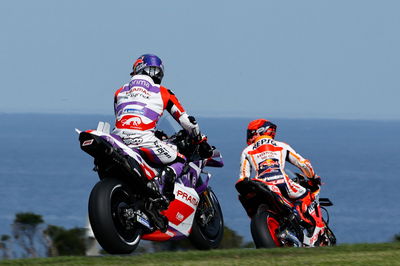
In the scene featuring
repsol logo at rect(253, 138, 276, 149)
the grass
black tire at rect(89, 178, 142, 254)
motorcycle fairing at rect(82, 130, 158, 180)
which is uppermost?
repsol logo at rect(253, 138, 276, 149)

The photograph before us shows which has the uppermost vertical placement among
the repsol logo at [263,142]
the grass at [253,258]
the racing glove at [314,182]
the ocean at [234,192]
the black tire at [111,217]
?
the ocean at [234,192]

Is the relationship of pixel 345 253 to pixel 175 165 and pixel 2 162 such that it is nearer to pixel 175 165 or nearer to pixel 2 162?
pixel 175 165

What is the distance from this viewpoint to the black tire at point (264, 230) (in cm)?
1221

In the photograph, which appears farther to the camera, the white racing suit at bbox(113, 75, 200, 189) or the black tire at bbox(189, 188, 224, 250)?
the black tire at bbox(189, 188, 224, 250)

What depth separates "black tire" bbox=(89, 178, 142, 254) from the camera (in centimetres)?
1019

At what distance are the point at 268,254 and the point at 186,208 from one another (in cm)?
166

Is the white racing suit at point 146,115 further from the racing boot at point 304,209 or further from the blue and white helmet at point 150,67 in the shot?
the racing boot at point 304,209

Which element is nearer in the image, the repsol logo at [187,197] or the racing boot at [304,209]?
the repsol logo at [187,197]

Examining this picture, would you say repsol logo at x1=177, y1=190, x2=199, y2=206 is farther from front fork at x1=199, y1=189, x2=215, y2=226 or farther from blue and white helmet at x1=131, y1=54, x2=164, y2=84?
blue and white helmet at x1=131, y1=54, x2=164, y2=84

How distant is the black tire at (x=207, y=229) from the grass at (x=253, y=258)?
1.56 meters

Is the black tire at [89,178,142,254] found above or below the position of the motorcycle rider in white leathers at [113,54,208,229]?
below

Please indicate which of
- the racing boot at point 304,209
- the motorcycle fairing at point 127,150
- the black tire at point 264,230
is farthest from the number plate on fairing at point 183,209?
the racing boot at point 304,209

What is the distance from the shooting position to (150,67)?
11.8m

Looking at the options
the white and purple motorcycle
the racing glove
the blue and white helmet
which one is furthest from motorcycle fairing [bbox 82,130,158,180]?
the racing glove
